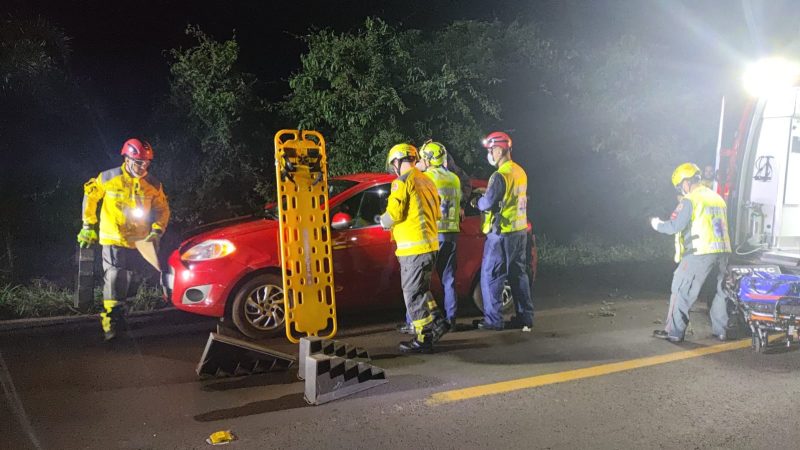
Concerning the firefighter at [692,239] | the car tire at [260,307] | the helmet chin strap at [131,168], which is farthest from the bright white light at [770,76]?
the helmet chin strap at [131,168]

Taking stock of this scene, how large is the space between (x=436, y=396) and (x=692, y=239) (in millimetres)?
3016

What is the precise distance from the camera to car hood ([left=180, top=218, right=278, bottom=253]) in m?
6.12

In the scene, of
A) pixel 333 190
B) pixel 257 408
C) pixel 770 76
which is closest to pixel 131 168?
pixel 333 190

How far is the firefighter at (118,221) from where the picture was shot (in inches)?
235

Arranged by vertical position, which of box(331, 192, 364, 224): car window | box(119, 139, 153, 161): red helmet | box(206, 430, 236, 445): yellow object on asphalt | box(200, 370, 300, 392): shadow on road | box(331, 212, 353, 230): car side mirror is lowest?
box(206, 430, 236, 445): yellow object on asphalt

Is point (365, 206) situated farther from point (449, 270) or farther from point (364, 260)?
point (449, 270)

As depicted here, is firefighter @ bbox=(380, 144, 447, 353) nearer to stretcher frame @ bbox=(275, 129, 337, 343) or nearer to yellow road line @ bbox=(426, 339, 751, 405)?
stretcher frame @ bbox=(275, 129, 337, 343)

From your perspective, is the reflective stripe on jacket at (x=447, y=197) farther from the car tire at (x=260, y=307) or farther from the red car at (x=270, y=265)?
the car tire at (x=260, y=307)

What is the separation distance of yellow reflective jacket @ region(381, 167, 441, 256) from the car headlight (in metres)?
1.60

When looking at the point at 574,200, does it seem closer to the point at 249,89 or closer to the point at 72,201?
the point at 249,89

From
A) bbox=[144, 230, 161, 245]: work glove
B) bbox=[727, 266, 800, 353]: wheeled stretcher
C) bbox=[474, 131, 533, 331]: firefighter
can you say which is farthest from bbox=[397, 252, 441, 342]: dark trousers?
bbox=[727, 266, 800, 353]: wheeled stretcher

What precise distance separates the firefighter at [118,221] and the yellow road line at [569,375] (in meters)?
3.21

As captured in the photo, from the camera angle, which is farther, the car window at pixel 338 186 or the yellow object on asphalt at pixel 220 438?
the car window at pixel 338 186

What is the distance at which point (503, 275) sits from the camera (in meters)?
6.45
